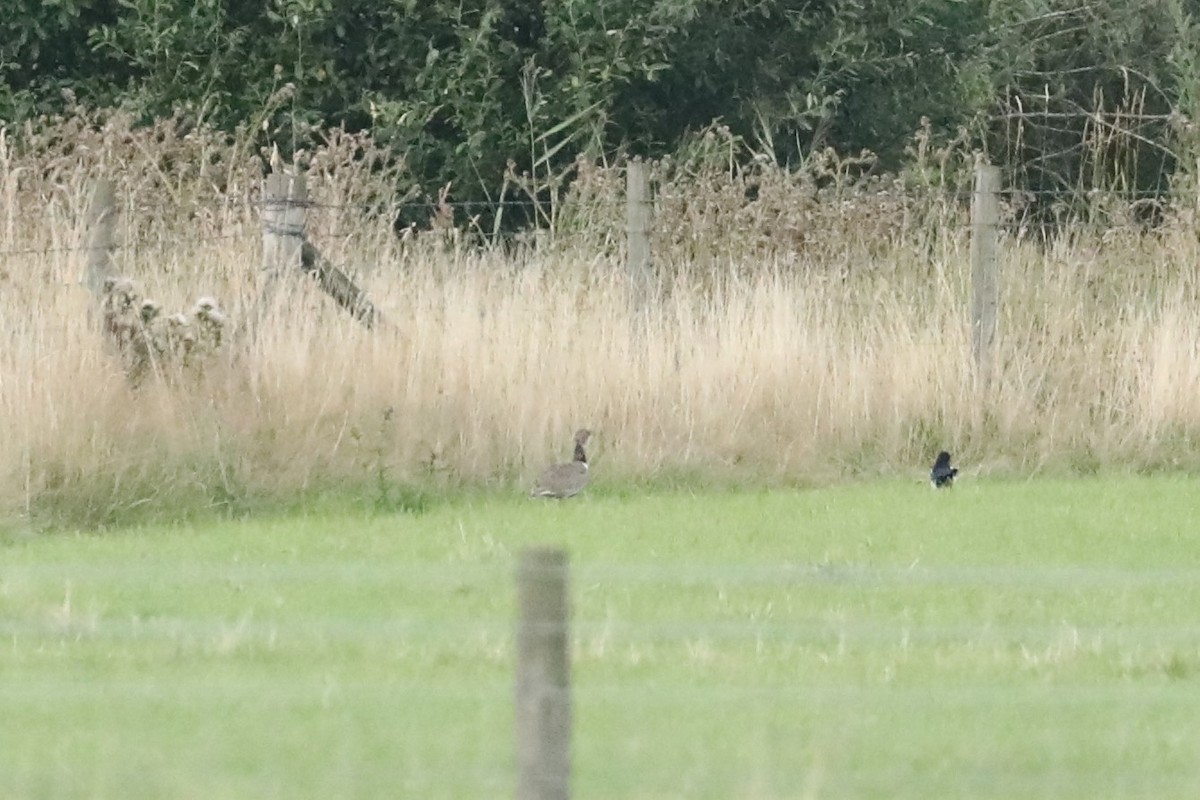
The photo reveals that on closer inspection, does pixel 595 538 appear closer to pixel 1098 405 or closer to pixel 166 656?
pixel 166 656

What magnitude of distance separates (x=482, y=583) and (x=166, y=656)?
2021 mm

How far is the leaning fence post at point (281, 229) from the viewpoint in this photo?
44.8 feet

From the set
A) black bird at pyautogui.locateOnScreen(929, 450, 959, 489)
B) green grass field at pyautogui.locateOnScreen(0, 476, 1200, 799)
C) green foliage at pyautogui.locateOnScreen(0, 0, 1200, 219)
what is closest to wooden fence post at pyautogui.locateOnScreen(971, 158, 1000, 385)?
black bird at pyautogui.locateOnScreen(929, 450, 959, 489)

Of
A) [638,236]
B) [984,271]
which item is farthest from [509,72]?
[984,271]

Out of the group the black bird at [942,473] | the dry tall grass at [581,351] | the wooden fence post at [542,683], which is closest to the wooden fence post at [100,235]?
the dry tall grass at [581,351]

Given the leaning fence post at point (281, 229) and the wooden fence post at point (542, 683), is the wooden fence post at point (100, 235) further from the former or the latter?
the wooden fence post at point (542, 683)

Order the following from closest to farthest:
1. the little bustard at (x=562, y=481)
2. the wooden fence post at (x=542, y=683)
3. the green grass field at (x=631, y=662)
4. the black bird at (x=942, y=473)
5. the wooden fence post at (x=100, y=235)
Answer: the wooden fence post at (x=542, y=683), the green grass field at (x=631, y=662), the little bustard at (x=562, y=481), the wooden fence post at (x=100, y=235), the black bird at (x=942, y=473)

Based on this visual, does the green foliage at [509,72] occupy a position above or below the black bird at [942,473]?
above

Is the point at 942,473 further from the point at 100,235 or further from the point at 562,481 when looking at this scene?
the point at 100,235

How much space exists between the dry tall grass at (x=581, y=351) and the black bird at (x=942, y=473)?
974 millimetres

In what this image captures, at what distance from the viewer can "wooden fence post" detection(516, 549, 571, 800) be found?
4488mm

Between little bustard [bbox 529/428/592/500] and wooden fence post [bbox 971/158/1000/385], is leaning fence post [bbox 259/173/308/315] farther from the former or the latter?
wooden fence post [bbox 971/158/1000/385]

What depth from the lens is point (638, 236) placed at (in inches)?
604

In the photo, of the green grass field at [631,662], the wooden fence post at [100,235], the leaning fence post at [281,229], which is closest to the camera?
the green grass field at [631,662]
